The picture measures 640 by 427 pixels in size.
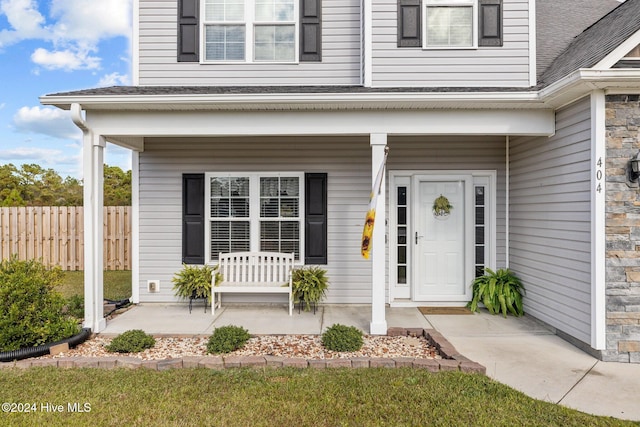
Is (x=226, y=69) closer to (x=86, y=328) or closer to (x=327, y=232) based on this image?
(x=327, y=232)

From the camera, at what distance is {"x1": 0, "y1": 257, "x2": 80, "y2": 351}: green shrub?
3.82 metres

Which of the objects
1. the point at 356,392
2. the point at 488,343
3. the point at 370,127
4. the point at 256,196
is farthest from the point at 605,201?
the point at 256,196

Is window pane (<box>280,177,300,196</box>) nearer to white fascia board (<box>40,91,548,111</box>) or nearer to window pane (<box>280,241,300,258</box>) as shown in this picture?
window pane (<box>280,241,300,258</box>)

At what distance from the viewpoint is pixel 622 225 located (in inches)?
152

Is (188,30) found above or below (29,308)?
above

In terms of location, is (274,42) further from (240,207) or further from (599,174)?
(599,174)

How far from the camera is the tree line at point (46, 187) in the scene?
16.8 m

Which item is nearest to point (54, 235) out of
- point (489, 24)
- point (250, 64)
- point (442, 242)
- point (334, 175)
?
point (250, 64)

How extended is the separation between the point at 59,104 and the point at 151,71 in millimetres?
1787

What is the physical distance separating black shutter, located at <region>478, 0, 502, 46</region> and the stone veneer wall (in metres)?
2.05

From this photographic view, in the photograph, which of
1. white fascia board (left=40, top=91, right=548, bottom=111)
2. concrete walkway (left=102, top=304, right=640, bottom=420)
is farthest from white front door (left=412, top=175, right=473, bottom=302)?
white fascia board (left=40, top=91, right=548, bottom=111)

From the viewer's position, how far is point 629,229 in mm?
3854

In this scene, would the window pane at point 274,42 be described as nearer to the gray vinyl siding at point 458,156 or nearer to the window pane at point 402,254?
the gray vinyl siding at point 458,156

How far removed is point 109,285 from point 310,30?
20.2 ft
